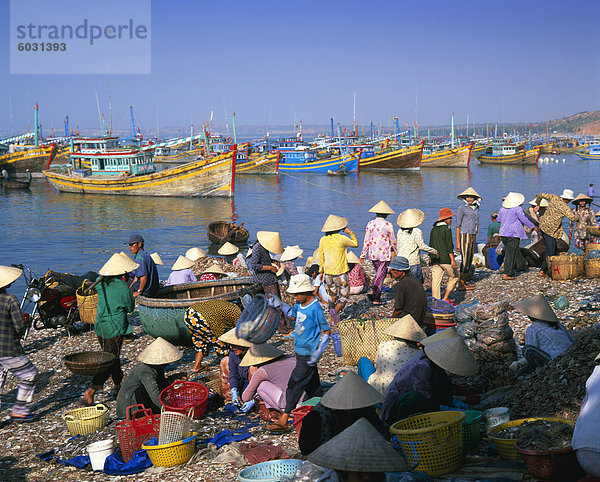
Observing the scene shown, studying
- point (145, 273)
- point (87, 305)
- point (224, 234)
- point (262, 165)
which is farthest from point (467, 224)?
point (262, 165)

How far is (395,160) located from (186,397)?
6684 cm

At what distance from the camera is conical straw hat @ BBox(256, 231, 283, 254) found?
31.7 ft

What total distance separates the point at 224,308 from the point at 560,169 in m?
76.3

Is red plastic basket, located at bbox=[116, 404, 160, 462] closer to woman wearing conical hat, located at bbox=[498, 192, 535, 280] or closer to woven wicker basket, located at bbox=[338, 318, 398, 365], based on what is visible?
woven wicker basket, located at bbox=[338, 318, 398, 365]

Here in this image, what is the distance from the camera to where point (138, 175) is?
4469cm

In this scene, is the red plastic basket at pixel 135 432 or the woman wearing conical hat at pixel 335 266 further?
the woman wearing conical hat at pixel 335 266

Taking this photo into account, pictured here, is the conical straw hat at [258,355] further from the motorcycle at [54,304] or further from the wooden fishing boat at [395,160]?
the wooden fishing boat at [395,160]

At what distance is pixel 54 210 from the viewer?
41719mm

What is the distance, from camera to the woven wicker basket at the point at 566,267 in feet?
37.9

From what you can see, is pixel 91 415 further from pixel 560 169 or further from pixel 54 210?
pixel 560 169

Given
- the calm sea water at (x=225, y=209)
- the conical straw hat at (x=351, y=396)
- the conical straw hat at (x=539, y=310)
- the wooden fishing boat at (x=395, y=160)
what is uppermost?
the wooden fishing boat at (x=395, y=160)

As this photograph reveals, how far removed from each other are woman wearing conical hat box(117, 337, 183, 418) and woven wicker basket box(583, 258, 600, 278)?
850 cm

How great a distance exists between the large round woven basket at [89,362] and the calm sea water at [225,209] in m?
12.8

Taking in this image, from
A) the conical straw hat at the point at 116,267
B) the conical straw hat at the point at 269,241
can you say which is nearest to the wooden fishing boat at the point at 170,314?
the conical straw hat at the point at 269,241
